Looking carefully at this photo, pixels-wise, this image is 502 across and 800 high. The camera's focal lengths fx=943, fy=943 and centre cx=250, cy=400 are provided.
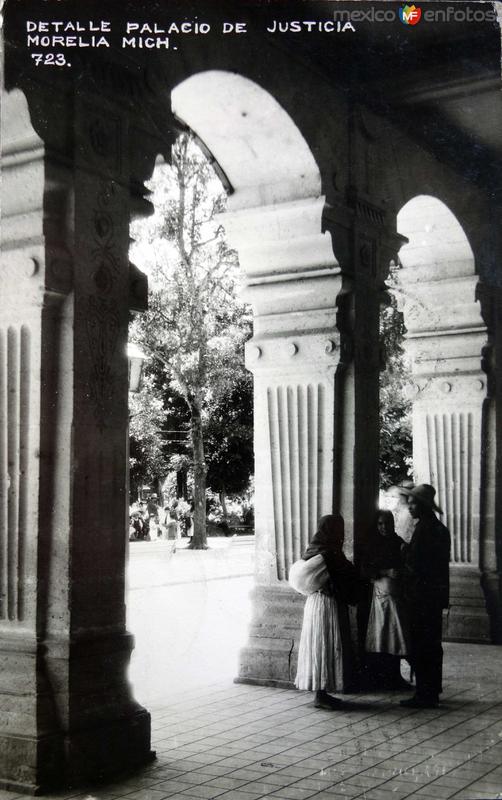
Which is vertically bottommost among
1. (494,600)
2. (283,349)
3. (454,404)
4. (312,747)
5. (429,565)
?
(312,747)

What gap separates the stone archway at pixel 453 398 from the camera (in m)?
10.0

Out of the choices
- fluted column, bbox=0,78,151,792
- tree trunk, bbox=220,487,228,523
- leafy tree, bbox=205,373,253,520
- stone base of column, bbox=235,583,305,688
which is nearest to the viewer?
fluted column, bbox=0,78,151,792

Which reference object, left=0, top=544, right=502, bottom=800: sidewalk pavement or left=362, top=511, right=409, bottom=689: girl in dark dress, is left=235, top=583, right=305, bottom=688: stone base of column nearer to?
left=0, top=544, right=502, bottom=800: sidewalk pavement

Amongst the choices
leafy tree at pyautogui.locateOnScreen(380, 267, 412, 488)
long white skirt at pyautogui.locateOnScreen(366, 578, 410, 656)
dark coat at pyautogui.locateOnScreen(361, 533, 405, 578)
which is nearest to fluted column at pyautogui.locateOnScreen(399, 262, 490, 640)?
dark coat at pyautogui.locateOnScreen(361, 533, 405, 578)

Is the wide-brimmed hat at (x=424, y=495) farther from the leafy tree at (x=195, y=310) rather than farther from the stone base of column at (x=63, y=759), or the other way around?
the leafy tree at (x=195, y=310)

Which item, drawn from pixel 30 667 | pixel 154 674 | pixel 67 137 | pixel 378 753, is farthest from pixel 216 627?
pixel 67 137

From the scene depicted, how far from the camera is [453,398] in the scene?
10219mm

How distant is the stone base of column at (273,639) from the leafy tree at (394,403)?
7.58 m

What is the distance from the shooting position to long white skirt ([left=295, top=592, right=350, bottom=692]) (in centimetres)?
662

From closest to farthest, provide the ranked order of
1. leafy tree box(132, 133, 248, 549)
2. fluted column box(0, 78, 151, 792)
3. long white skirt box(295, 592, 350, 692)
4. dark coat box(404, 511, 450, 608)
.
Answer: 1. fluted column box(0, 78, 151, 792)
2. long white skirt box(295, 592, 350, 692)
3. dark coat box(404, 511, 450, 608)
4. leafy tree box(132, 133, 248, 549)

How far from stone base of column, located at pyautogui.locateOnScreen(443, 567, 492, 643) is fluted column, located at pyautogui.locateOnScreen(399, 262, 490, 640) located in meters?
0.01

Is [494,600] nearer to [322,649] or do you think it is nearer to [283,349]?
[322,649]

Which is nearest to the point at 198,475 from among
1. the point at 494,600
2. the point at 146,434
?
the point at 146,434

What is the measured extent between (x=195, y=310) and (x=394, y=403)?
5.06 m
